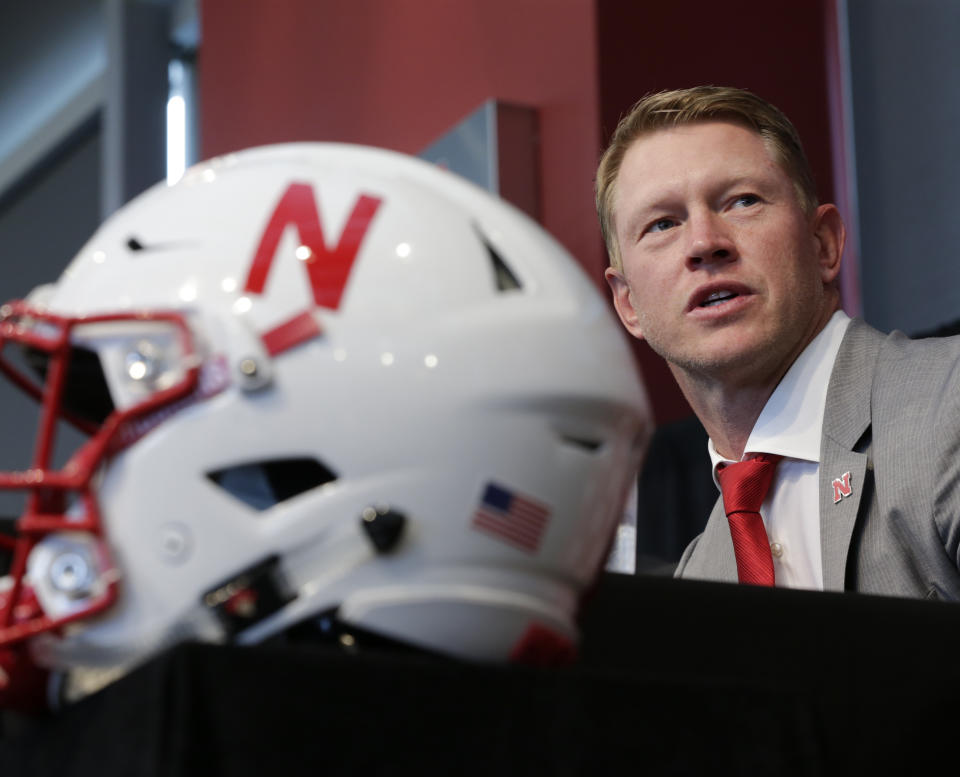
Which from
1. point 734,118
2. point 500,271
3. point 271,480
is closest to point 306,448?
point 271,480

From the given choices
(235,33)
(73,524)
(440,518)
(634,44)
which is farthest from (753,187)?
(235,33)

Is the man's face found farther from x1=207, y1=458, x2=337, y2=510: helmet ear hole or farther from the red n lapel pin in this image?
x1=207, y1=458, x2=337, y2=510: helmet ear hole

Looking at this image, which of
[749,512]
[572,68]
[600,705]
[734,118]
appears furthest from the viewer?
[572,68]

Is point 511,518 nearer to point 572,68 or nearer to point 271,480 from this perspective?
point 271,480

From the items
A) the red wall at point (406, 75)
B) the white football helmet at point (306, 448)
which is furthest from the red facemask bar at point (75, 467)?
the red wall at point (406, 75)

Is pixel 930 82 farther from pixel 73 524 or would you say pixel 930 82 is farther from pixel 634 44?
pixel 73 524

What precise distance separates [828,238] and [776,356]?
0.27 m

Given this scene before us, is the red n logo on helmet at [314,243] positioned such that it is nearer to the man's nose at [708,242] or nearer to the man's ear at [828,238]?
the man's nose at [708,242]

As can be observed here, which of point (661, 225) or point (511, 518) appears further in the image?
point (661, 225)

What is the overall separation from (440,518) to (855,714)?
379 mm

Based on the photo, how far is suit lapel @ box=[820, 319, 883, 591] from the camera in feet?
4.48

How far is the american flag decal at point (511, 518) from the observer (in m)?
0.79

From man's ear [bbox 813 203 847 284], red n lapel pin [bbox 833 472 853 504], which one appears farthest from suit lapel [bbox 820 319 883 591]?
man's ear [bbox 813 203 847 284]

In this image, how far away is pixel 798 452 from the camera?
158cm
